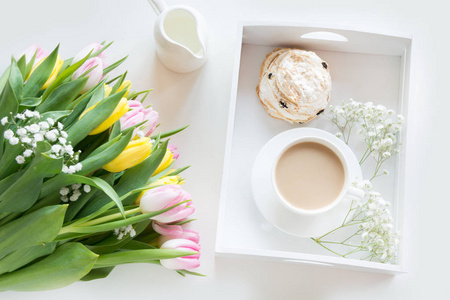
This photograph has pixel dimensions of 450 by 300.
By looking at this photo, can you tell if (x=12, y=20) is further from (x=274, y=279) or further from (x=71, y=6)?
(x=274, y=279)

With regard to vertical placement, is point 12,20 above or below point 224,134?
above

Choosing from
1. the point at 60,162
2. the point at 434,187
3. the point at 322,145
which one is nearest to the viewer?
the point at 60,162

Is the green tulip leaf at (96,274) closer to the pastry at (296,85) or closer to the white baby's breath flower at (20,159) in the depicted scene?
the white baby's breath flower at (20,159)

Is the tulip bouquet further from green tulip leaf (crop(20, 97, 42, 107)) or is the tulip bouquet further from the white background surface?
the white background surface

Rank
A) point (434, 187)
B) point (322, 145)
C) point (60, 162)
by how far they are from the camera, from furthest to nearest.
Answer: point (434, 187) < point (322, 145) < point (60, 162)

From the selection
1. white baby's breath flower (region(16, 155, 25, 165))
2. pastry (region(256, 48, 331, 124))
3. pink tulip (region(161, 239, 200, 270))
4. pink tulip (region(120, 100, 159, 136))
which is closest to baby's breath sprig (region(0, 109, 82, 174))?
white baby's breath flower (region(16, 155, 25, 165))

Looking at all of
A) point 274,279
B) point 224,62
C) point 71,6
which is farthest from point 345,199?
point 71,6

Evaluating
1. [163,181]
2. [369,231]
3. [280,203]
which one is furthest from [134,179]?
[369,231]

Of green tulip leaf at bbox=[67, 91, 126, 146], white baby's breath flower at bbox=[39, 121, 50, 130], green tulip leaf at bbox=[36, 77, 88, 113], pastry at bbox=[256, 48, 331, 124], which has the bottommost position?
white baby's breath flower at bbox=[39, 121, 50, 130]
